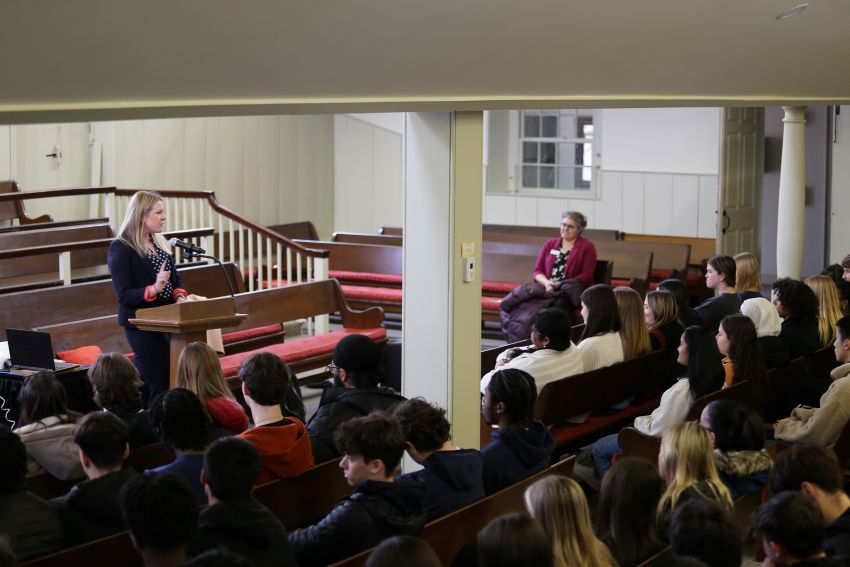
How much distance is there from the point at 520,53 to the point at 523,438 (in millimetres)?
2001

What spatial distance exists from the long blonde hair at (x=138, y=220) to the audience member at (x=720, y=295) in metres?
3.35

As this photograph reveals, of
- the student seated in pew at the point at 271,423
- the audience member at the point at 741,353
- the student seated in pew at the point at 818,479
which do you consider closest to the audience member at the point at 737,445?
the student seated in pew at the point at 818,479

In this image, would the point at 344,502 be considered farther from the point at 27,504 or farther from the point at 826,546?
the point at 826,546

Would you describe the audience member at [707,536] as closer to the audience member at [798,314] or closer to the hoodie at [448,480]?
the hoodie at [448,480]

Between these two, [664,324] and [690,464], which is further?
[664,324]

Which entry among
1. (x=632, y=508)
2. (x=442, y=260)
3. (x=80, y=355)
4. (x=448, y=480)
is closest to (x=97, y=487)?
(x=448, y=480)

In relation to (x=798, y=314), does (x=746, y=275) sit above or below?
above

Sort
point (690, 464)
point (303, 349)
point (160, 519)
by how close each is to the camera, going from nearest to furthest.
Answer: point (160, 519) < point (690, 464) < point (303, 349)

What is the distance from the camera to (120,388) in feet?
14.1

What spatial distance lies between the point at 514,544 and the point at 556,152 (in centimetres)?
1233

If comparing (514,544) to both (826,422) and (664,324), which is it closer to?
(826,422)

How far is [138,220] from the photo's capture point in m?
5.40

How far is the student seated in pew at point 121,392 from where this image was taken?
430 centimetres

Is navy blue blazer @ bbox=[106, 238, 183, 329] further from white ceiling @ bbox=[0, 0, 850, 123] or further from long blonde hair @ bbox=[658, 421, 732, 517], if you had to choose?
long blonde hair @ bbox=[658, 421, 732, 517]
